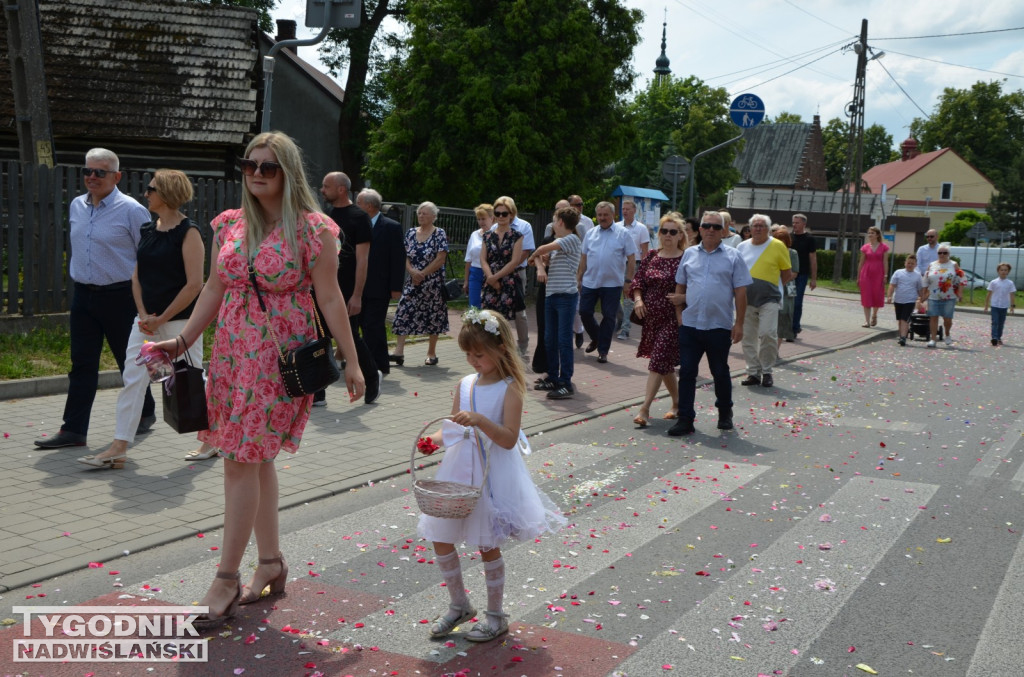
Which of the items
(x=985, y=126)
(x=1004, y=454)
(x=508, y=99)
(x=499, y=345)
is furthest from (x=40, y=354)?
(x=985, y=126)

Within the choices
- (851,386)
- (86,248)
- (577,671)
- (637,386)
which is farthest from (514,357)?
(851,386)

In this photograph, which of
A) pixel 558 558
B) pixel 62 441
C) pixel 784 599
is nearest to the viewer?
pixel 784 599

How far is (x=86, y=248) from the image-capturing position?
277 inches

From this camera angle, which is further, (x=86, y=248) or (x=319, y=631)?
(x=86, y=248)

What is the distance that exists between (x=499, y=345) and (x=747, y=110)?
58.0 feet

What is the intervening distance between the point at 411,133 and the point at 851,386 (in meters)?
14.3

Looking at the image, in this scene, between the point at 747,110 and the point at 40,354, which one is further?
the point at 747,110

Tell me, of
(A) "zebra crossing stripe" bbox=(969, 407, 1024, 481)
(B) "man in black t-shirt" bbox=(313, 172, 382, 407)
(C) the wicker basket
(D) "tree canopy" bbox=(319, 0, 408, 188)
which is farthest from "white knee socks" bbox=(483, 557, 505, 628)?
(D) "tree canopy" bbox=(319, 0, 408, 188)

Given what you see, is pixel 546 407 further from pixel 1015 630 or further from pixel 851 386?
pixel 1015 630

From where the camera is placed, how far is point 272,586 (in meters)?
4.59

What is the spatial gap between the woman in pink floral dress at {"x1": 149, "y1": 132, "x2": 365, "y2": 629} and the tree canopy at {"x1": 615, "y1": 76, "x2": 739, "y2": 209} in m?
56.9

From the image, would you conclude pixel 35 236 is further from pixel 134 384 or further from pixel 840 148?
pixel 840 148

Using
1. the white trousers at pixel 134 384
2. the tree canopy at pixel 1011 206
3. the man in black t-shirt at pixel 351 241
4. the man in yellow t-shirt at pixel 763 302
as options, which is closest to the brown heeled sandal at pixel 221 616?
the white trousers at pixel 134 384

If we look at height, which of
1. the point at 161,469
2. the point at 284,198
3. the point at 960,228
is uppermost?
the point at 960,228
